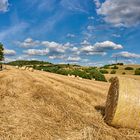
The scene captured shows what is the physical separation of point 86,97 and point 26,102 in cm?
265

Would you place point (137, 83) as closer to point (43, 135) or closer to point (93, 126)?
point (93, 126)

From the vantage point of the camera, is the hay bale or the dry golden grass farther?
the hay bale

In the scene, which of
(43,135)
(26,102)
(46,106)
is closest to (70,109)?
(46,106)

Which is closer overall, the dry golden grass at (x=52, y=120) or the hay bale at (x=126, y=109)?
the dry golden grass at (x=52, y=120)

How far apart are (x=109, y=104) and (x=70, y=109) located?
1047mm

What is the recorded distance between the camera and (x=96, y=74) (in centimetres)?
3719

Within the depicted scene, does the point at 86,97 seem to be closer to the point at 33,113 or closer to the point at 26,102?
the point at 26,102

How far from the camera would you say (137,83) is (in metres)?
7.51

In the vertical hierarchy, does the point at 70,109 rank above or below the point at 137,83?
below

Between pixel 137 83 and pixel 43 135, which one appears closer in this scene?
pixel 43 135

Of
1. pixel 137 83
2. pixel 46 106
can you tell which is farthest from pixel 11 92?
pixel 137 83

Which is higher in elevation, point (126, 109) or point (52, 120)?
point (126, 109)

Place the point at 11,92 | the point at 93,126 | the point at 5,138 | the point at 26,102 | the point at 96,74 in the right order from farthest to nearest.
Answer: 1. the point at 96,74
2. the point at 11,92
3. the point at 26,102
4. the point at 93,126
5. the point at 5,138

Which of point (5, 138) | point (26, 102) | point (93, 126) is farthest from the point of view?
point (26, 102)
